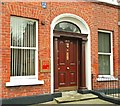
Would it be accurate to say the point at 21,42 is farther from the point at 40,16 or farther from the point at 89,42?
the point at 89,42

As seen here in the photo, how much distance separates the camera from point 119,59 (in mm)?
11883

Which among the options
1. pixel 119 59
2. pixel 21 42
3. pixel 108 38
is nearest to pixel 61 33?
pixel 21 42

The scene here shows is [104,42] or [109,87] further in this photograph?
[104,42]

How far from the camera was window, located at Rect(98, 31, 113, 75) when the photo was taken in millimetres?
11309

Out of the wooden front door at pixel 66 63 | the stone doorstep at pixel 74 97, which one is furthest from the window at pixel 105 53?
the stone doorstep at pixel 74 97

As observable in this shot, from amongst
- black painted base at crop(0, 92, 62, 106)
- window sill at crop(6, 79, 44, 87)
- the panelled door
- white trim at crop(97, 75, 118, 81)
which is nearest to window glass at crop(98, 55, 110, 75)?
white trim at crop(97, 75, 118, 81)

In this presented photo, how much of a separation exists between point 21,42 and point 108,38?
4770mm

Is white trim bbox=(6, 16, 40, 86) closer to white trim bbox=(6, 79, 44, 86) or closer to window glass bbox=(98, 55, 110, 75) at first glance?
white trim bbox=(6, 79, 44, 86)

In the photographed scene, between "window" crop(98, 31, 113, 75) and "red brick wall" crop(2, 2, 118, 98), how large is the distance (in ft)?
0.80

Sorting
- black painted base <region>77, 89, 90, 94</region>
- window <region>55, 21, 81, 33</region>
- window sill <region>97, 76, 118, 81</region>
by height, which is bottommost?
black painted base <region>77, 89, 90, 94</region>

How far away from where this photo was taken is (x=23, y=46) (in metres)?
8.91

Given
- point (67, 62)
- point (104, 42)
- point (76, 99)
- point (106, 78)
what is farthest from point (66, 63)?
point (104, 42)

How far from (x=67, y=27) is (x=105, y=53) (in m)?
2.48

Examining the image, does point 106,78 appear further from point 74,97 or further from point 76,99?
point 76,99
